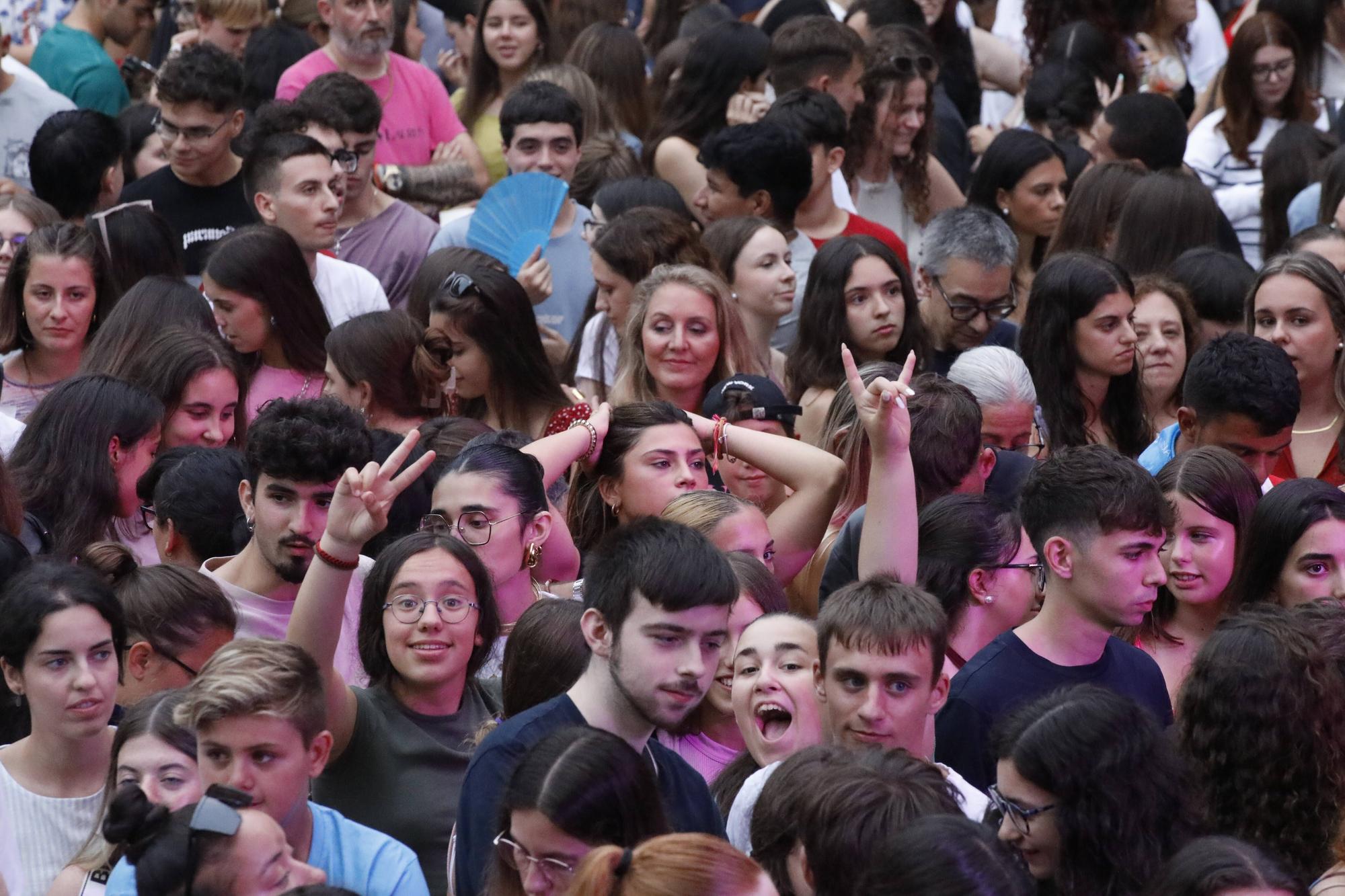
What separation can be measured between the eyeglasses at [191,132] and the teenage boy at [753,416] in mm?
2671

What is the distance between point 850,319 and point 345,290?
187cm

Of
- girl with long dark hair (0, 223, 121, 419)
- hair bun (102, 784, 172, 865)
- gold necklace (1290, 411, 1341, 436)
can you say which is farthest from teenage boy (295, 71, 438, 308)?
hair bun (102, 784, 172, 865)

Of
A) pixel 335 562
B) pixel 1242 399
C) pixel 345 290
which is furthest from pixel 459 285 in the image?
pixel 1242 399

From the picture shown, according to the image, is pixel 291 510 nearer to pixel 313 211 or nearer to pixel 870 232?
pixel 313 211

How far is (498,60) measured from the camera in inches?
356

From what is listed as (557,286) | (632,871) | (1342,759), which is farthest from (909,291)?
(632,871)

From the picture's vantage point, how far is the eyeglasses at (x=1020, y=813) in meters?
3.53

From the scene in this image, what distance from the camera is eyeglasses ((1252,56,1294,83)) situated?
337 inches

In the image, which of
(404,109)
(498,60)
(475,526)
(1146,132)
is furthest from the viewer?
(498,60)

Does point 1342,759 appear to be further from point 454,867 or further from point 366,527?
point 366,527

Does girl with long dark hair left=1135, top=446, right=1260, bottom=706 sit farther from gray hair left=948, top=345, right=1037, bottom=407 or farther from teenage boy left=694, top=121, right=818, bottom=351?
teenage boy left=694, top=121, right=818, bottom=351

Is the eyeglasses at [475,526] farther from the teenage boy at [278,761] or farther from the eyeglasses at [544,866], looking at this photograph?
the eyeglasses at [544,866]

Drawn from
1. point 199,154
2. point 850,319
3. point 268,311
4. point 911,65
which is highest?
point 911,65

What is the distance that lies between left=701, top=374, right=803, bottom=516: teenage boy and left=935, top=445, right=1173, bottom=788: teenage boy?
1.29 metres
